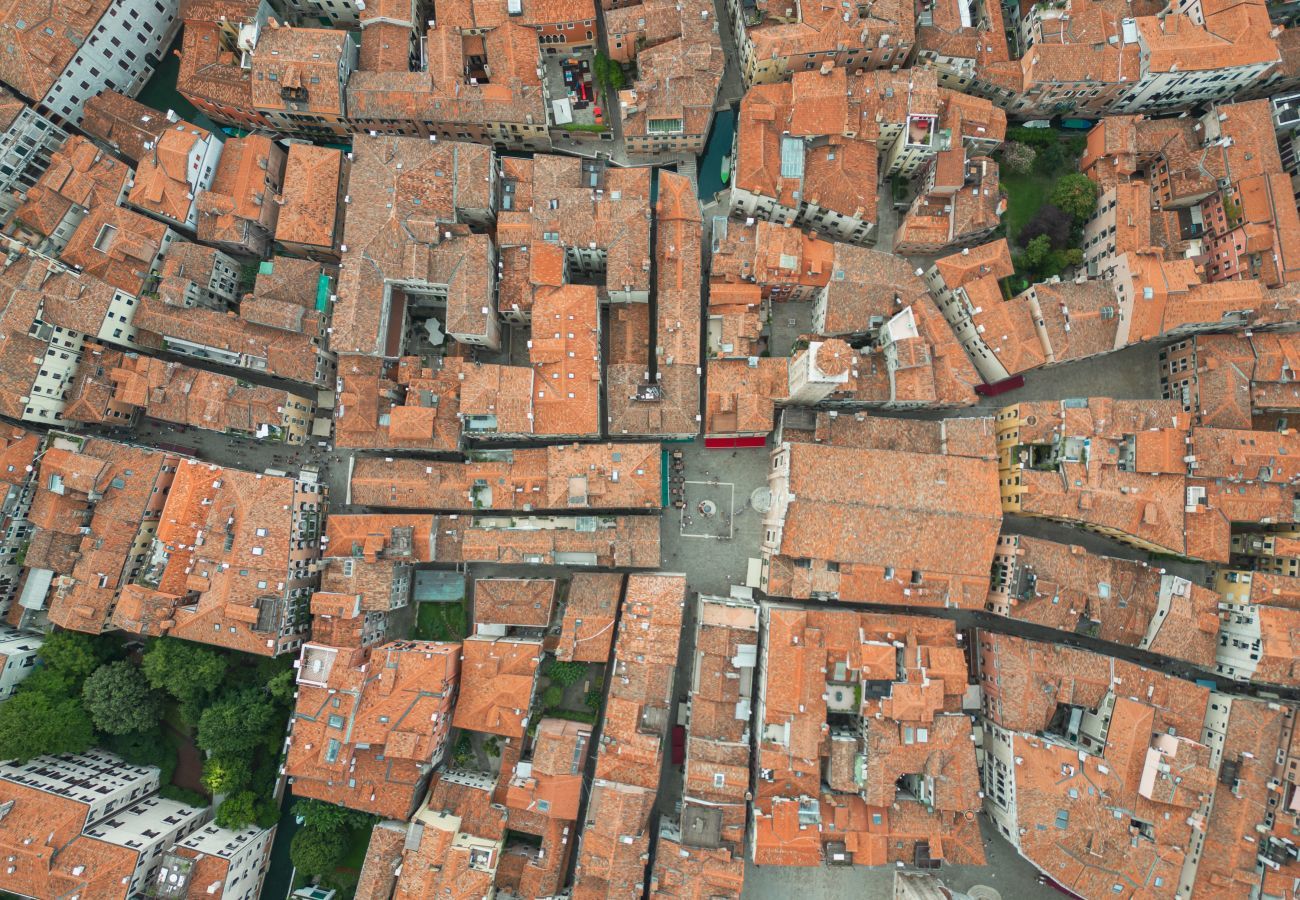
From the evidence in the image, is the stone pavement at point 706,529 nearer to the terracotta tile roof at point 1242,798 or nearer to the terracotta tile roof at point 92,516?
the terracotta tile roof at point 1242,798

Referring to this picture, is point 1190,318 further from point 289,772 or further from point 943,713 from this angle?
point 289,772

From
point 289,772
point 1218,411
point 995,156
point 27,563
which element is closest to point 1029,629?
point 1218,411

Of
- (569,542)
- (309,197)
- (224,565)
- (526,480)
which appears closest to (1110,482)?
(569,542)

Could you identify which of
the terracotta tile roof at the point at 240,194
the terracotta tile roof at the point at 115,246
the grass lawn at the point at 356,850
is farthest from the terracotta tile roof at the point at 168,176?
the grass lawn at the point at 356,850

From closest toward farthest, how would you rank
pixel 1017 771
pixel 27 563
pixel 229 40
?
pixel 1017 771, pixel 27 563, pixel 229 40

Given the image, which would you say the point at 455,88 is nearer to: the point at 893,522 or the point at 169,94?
the point at 169,94

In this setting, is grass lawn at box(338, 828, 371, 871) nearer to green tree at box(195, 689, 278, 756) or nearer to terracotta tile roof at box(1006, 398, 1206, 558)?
green tree at box(195, 689, 278, 756)
